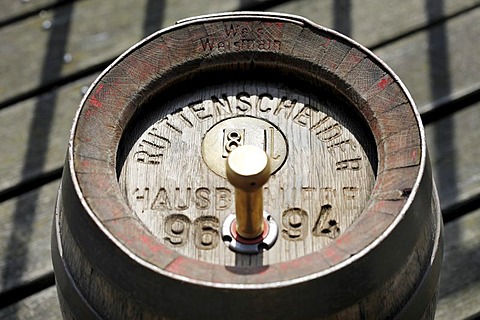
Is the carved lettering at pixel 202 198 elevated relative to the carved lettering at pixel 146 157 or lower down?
lower down

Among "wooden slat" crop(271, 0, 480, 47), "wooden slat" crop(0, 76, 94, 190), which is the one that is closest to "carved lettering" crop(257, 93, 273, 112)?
"wooden slat" crop(0, 76, 94, 190)

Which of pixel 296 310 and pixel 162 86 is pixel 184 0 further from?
pixel 296 310

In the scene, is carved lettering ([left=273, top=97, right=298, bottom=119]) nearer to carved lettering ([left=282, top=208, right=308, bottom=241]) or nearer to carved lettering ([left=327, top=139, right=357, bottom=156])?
carved lettering ([left=327, top=139, right=357, bottom=156])

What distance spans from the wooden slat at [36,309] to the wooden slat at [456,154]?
1152 millimetres

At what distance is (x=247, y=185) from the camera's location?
1430mm

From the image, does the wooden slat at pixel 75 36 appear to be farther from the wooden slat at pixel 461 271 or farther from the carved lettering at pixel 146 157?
the carved lettering at pixel 146 157

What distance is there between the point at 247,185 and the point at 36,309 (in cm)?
115

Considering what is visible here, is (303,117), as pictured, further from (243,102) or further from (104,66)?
(104,66)

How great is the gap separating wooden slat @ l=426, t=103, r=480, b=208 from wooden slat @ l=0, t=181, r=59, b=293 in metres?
1.16

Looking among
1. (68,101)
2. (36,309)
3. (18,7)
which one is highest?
(18,7)

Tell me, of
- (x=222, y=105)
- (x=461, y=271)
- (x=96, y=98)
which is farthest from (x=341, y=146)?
(x=461, y=271)

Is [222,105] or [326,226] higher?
[222,105]

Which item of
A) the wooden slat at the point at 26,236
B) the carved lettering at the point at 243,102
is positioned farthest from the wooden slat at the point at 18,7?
the carved lettering at the point at 243,102

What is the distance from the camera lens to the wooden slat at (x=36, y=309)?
2.34 meters
